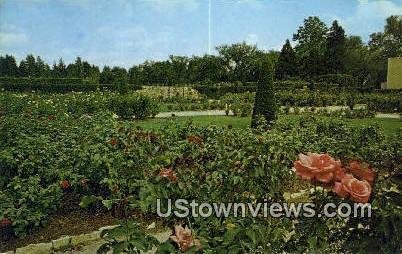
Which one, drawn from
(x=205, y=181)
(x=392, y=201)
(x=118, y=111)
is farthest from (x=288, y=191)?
(x=118, y=111)

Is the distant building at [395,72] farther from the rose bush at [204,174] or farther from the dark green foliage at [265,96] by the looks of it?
the rose bush at [204,174]

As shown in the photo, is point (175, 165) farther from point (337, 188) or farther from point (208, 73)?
point (208, 73)

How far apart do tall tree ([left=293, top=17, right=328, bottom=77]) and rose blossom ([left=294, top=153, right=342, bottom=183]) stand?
8.83 m

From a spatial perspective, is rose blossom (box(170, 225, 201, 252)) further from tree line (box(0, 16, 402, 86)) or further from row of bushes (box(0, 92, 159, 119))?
row of bushes (box(0, 92, 159, 119))

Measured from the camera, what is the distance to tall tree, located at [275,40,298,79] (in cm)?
1413

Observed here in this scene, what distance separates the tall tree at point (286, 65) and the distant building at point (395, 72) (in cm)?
325

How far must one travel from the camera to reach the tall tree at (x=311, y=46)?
10453mm

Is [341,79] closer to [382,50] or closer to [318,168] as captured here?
[382,50]

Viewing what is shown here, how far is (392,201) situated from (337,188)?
39 cm

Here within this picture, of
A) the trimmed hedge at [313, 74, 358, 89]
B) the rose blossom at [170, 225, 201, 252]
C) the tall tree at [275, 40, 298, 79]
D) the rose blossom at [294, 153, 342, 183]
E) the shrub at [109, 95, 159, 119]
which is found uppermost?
the tall tree at [275, 40, 298, 79]

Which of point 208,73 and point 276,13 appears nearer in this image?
point 276,13

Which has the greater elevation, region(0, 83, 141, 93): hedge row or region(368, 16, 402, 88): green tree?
region(368, 16, 402, 88): green tree

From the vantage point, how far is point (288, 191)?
5.54 metres

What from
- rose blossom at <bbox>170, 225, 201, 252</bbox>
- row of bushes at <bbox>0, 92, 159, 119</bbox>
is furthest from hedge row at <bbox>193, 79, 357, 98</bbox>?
rose blossom at <bbox>170, 225, 201, 252</bbox>
